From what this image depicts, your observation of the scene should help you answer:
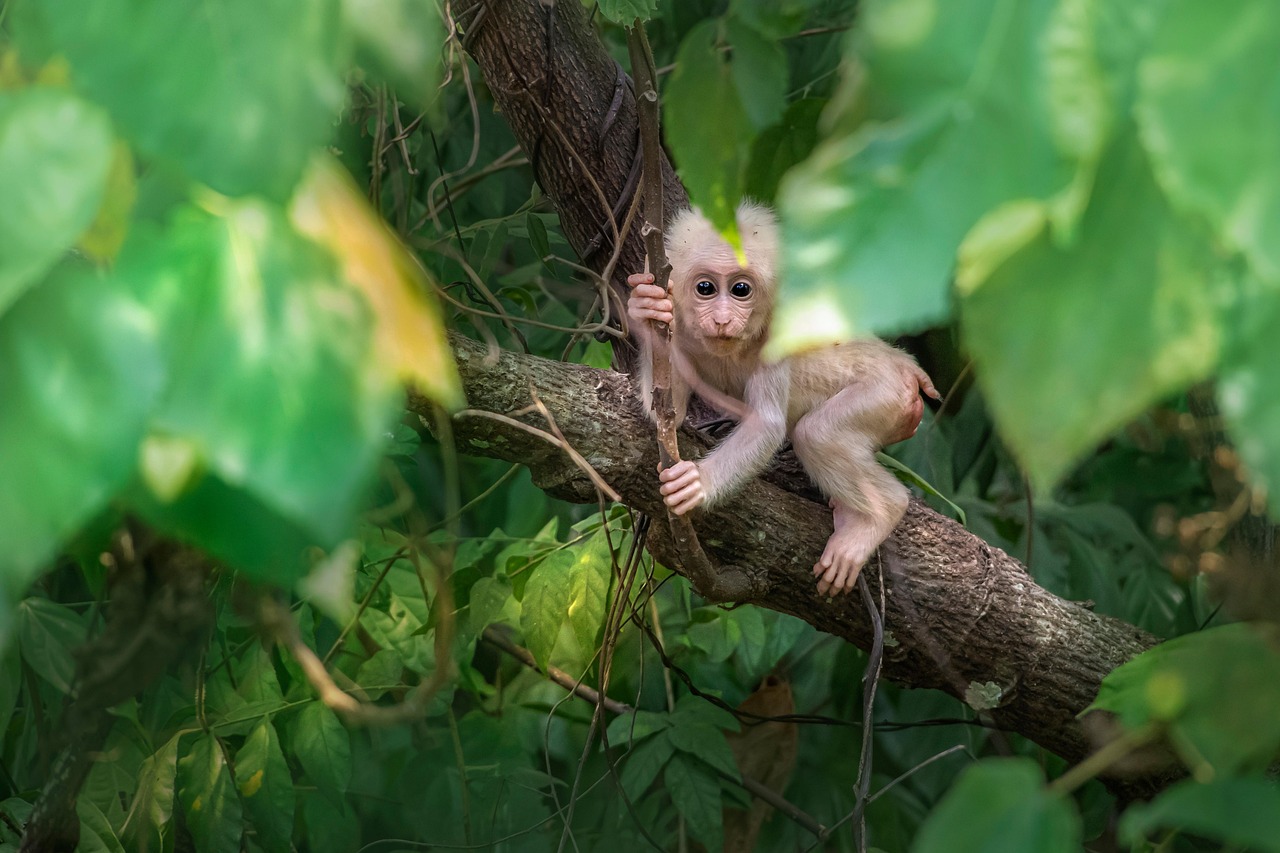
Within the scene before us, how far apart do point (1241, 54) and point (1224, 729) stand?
0.34 metres

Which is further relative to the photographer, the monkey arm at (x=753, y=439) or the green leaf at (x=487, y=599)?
the green leaf at (x=487, y=599)

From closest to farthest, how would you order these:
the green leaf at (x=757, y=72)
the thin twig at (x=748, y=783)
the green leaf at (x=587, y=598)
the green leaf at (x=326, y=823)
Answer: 1. the green leaf at (x=757, y=72)
2. the green leaf at (x=587, y=598)
3. the green leaf at (x=326, y=823)
4. the thin twig at (x=748, y=783)

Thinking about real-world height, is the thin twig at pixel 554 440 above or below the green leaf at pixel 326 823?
above

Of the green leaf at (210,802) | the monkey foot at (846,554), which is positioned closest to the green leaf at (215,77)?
the monkey foot at (846,554)

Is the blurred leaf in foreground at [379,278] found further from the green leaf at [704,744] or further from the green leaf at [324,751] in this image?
the green leaf at [704,744]

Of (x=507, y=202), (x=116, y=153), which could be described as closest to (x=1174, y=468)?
(x=507, y=202)

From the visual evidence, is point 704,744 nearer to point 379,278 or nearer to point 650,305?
point 650,305

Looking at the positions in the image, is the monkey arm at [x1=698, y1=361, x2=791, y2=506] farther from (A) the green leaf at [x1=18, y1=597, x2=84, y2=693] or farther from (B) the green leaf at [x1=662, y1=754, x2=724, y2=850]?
(A) the green leaf at [x1=18, y1=597, x2=84, y2=693]

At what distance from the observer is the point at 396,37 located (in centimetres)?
52

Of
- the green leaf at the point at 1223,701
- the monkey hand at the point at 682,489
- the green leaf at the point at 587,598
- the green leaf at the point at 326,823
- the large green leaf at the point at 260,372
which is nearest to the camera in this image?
the large green leaf at the point at 260,372

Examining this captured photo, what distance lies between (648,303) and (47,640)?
1.41 meters

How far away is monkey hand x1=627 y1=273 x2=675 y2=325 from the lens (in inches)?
67.1

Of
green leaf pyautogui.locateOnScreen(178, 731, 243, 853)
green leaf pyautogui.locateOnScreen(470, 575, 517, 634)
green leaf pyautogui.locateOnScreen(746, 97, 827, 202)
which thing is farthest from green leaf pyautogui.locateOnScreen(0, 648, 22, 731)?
green leaf pyautogui.locateOnScreen(746, 97, 827, 202)

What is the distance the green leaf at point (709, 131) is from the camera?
0.68 metres
